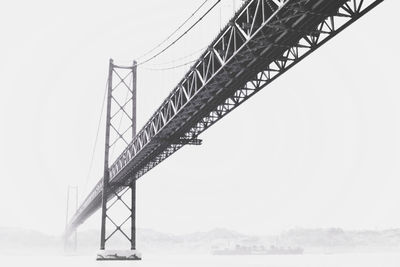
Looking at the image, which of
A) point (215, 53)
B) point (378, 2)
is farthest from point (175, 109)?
point (378, 2)

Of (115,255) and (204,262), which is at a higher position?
(115,255)

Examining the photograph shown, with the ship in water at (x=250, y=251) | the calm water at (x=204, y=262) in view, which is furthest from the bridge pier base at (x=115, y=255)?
the ship in water at (x=250, y=251)

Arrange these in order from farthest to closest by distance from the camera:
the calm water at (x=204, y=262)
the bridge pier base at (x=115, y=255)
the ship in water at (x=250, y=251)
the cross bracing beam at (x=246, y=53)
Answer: the ship in water at (x=250, y=251)
the bridge pier base at (x=115, y=255)
the calm water at (x=204, y=262)
the cross bracing beam at (x=246, y=53)

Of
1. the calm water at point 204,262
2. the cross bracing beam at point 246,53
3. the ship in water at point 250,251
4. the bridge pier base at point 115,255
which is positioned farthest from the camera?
the ship in water at point 250,251

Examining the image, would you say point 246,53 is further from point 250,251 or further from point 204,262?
point 250,251

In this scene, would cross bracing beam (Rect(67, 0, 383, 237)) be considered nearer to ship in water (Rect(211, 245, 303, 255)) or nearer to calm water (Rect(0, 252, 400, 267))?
calm water (Rect(0, 252, 400, 267))

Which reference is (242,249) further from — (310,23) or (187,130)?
(310,23)

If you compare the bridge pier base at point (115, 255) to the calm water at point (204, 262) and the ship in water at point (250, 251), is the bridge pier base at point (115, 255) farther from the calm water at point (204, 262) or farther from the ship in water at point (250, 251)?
the ship in water at point (250, 251)

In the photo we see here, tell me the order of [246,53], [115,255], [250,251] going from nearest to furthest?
[246,53] → [115,255] → [250,251]

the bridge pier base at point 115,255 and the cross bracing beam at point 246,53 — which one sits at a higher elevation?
the cross bracing beam at point 246,53

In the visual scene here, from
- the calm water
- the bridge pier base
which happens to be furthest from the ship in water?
the bridge pier base

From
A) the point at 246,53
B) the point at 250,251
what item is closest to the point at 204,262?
the point at 246,53

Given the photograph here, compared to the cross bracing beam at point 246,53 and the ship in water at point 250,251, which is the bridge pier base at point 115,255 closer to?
the cross bracing beam at point 246,53

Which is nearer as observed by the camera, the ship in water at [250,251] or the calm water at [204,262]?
the calm water at [204,262]
